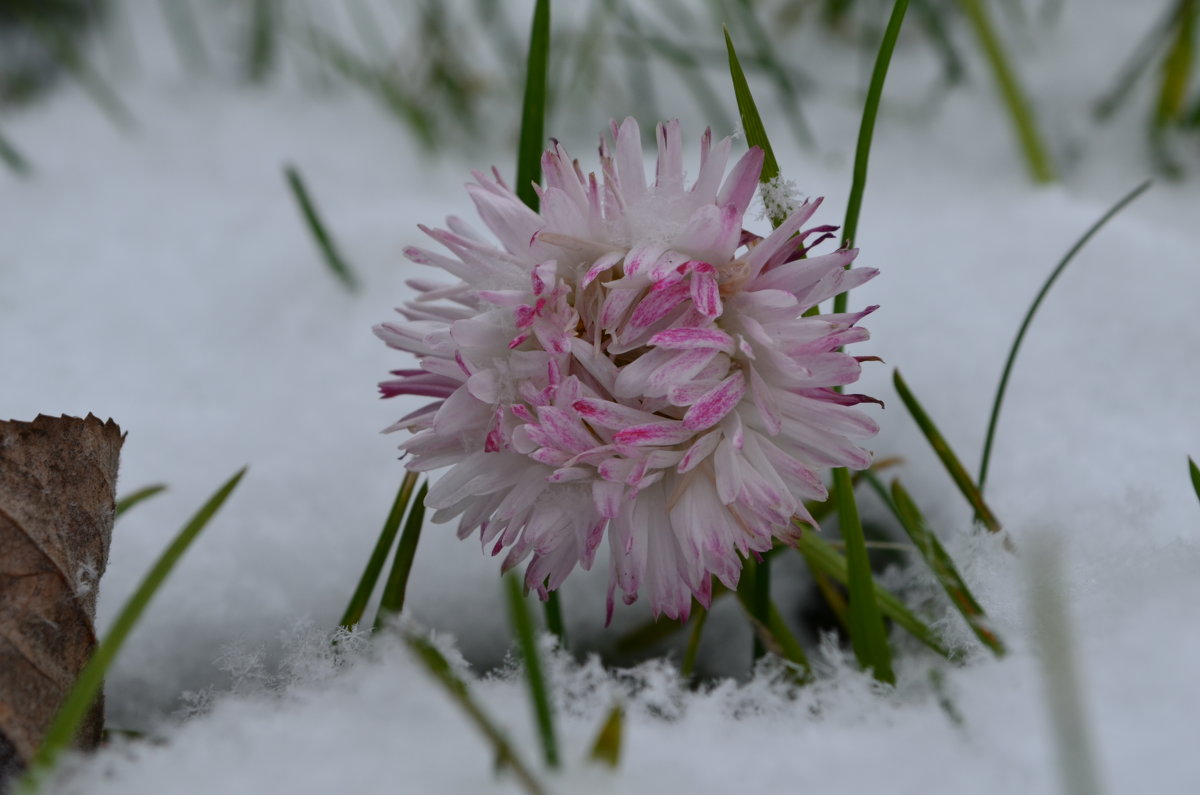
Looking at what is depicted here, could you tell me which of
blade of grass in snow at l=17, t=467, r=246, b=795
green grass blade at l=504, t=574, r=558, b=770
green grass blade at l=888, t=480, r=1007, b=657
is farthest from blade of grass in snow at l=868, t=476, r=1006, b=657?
blade of grass in snow at l=17, t=467, r=246, b=795

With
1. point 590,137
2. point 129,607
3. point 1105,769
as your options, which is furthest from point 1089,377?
point 590,137

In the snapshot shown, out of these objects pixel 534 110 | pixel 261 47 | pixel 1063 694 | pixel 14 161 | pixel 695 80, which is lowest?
pixel 1063 694

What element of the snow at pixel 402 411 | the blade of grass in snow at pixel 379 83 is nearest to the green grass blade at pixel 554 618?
the snow at pixel 402 411

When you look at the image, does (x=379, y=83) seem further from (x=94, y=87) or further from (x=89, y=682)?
(x=89, y=682)

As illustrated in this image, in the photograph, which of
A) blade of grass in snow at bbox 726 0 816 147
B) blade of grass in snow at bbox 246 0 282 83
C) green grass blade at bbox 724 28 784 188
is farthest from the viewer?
blade of grass in snow at bbox 246 0 282 83

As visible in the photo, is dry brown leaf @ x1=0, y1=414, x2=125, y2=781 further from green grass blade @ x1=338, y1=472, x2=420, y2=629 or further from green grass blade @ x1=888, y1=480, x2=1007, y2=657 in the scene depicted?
green grass blade @ x1=888, y1=480, x2=1007, y2=657

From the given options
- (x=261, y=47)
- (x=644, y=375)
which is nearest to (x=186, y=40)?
(x=261, y=47)

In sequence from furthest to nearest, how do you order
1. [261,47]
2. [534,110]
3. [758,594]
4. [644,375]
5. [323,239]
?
[261,47] → [323,239] → [534,110] → [758,594] → [644,375]
